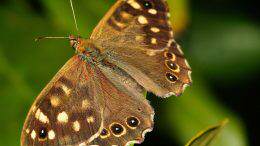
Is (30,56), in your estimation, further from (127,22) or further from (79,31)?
(127,22)

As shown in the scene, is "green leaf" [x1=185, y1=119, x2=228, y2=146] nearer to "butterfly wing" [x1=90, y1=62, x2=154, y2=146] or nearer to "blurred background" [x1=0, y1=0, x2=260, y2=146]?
"butterfly wing" [x1=90, y1=62, x2=154, y2=146]

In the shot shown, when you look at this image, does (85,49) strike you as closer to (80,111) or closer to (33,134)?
(80,111)

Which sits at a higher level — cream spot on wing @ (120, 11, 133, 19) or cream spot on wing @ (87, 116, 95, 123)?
cream spot on wing @ (120, 11, 133, 19)

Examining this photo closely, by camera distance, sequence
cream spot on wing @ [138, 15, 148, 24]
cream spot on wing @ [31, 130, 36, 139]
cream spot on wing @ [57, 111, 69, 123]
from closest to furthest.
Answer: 1. cream spot on wing @ [31, 130, 36, 139]
2. cream spot on wing @ [57, 111, 69, 123]
3. cream spot on wing @ [138, 15, 148, 24]

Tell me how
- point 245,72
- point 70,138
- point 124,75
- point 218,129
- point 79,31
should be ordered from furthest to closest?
point 245,72 < point 79,31 < point 124,75 < point 70,138 < point 218,129

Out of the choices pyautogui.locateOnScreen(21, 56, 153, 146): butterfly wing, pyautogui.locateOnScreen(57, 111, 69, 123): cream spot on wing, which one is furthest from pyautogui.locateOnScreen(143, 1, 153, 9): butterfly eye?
pyautogui.locateOnScreen(57, 111, 69, 123): cream spot on wing

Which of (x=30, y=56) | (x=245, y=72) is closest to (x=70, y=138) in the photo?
(x=30, y=56)

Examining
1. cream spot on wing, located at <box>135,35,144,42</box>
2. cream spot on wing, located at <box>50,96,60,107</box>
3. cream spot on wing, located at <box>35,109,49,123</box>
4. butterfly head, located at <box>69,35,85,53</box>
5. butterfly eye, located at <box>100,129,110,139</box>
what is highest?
butterfly head, located at <box>69,35,85,53</box>

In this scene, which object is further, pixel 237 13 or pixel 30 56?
pixel 237 13
